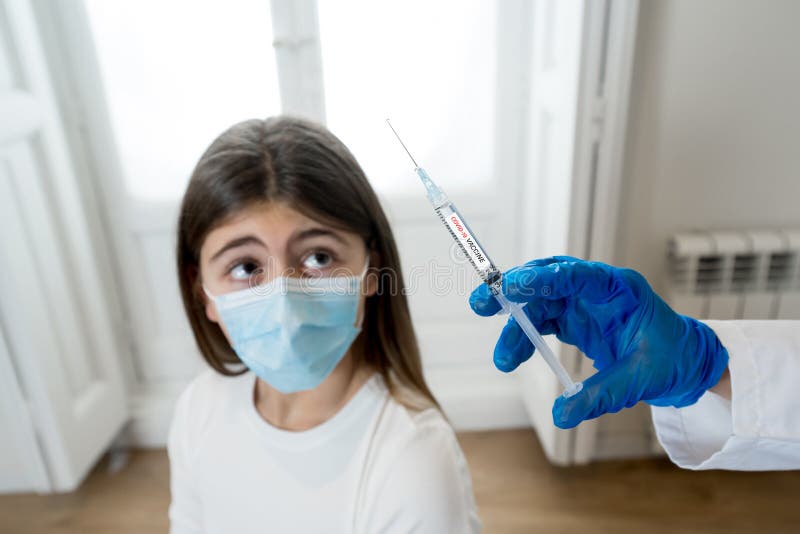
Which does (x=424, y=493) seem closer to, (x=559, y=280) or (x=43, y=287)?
(x=559, y=280)

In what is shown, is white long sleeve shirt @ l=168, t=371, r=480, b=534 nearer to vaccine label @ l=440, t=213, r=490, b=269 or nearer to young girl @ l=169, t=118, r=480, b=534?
young girl @ l=169, t=118, r=480, b=534

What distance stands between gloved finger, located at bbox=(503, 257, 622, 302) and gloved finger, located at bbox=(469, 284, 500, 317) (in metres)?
0.03

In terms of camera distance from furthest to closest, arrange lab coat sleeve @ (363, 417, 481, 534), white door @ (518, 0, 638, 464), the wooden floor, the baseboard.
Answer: the baseboard → the wooden floor → white door @ (518, 0, 638, 464) → lab coat sleeve @ (363, 417, 481, 534)

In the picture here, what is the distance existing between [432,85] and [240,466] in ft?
2.52

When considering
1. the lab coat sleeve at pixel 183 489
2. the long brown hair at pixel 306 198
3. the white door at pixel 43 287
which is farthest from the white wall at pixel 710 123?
the white door at pixel 43 287

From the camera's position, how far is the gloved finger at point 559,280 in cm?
56

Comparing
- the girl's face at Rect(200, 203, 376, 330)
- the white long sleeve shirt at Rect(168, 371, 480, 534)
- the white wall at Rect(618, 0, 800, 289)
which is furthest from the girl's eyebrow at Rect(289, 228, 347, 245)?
the white wall at Rect(618, 0, 800, 289)

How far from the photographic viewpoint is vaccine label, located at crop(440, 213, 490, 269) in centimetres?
63

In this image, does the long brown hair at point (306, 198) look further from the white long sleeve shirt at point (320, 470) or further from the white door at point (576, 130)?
the white door at point (576, 130)

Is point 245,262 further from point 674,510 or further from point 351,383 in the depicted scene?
point 674,510

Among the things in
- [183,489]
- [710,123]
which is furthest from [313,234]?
[710,123]

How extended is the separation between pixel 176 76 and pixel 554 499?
1.45 meters

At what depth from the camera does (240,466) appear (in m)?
0.91

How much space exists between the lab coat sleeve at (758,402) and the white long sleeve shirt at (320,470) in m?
0.34
